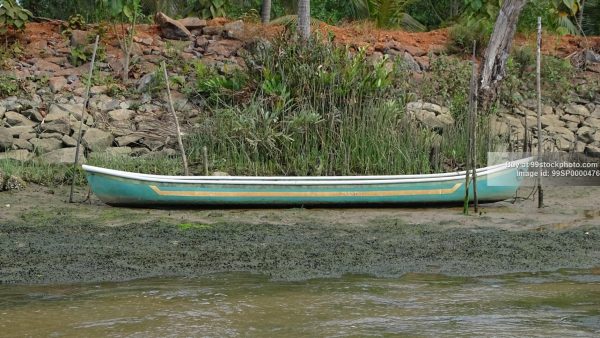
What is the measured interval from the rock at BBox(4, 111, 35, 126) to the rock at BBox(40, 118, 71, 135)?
272 mm

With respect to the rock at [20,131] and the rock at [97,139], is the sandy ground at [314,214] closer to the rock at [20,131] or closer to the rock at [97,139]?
the rock at [97,139]

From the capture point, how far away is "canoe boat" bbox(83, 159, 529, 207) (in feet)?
32.2

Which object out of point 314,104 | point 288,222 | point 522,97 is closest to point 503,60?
point 522,97

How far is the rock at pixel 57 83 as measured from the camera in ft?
46.3

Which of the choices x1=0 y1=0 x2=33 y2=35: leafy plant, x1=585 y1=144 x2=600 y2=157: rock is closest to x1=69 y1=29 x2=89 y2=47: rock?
x1=0 y1=0 x2=33 y2=35: leafy plant

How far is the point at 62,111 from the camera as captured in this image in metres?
13.1

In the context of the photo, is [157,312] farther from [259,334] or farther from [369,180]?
[369,180]

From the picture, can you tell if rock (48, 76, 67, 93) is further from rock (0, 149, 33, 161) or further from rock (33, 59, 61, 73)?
rock (0, 149, 33, 161)

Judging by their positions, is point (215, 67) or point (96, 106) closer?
point (96, 106)

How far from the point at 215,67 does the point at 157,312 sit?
28.5 ft

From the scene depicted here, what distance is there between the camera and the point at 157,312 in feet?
21.0

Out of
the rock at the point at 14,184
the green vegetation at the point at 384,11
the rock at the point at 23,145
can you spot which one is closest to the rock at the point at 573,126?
the green vegetation at the point at 384,11

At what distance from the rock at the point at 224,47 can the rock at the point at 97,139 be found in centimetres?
336

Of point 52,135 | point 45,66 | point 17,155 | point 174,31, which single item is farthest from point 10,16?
point 17,155
